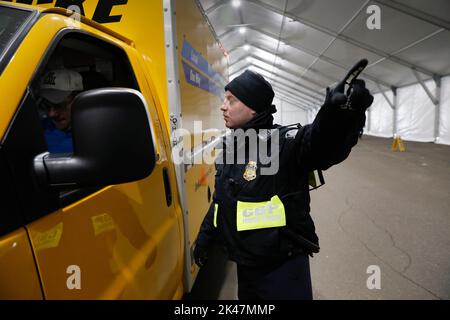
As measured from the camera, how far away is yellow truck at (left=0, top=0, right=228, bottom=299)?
0.77m

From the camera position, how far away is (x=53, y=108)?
4.80 ft

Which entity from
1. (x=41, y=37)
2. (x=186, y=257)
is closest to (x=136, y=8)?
(x=41, y=37)

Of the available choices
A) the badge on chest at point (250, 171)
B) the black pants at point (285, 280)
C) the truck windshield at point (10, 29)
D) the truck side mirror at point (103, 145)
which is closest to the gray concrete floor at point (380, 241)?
the black pants at point (285, 280)

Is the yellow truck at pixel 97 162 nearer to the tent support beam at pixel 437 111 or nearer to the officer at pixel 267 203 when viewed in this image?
the officer at pixel 267 203

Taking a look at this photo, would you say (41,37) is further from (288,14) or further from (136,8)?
(288,14)

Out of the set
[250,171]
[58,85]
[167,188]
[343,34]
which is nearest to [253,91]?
[250,171]

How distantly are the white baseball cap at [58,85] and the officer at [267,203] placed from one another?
0.90m

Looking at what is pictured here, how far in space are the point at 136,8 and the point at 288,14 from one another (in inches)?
410

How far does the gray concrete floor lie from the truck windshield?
263cm

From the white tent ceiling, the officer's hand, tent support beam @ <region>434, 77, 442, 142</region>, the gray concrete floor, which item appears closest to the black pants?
the officer's hand

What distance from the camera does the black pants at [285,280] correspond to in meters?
1.62

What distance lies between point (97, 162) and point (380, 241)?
160 inches
